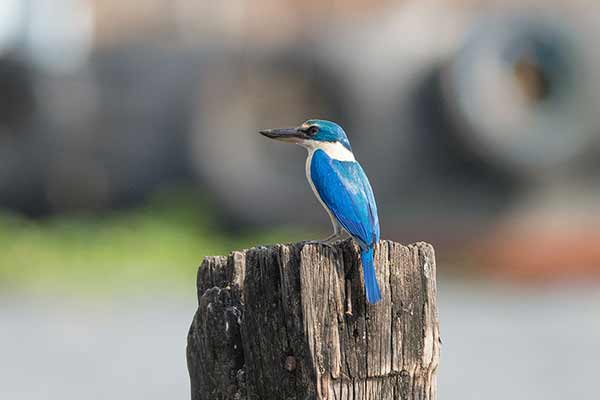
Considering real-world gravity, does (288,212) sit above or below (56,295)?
above

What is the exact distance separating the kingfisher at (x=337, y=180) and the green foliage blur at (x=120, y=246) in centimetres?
625

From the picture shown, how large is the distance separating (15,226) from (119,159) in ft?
3.94

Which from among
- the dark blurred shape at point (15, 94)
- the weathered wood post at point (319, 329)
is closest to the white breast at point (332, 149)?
the weathered wood post at point (319, 329)

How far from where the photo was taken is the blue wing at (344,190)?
3.68 metres

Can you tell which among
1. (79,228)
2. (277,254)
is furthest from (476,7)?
(277,254)

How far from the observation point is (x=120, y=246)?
36.6ft

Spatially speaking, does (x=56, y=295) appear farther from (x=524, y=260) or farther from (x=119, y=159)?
(x=524, y=260)

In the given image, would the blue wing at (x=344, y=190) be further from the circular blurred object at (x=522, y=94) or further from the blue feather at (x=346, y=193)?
the circular blurred object at (x=522, y=94)

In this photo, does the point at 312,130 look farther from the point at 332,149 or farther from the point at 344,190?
the point at 344,190

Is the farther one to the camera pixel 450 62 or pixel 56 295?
pixel 450 62

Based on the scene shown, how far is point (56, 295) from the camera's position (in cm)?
1009

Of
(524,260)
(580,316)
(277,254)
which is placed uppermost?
(524,260)

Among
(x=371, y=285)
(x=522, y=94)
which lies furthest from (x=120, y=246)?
(x=371, y=285)

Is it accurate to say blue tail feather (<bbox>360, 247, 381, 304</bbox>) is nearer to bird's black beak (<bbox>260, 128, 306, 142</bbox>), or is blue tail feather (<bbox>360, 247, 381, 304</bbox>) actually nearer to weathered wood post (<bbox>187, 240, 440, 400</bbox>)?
weathered wood post (<bbox>187, 240, 440, 400</bbox>)
